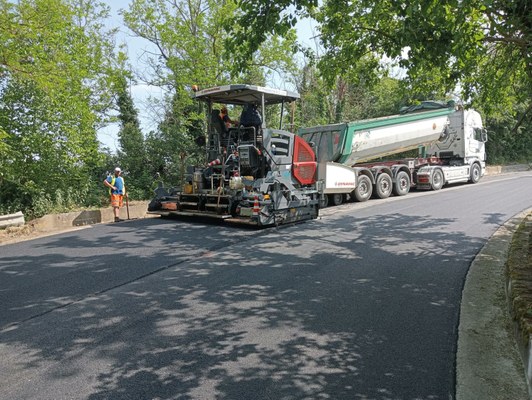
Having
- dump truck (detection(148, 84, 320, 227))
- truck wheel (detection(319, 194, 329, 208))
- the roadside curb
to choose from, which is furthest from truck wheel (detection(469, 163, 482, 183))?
the roadside curb

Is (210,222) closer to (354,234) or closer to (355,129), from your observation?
(354,234)

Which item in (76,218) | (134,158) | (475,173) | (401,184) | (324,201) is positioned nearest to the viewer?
(76,218)

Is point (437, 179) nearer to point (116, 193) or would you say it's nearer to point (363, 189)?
point (363, 189)

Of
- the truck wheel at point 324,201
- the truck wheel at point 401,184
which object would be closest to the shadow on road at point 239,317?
the truck wheel at point 324,201

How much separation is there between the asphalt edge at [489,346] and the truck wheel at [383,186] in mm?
9415

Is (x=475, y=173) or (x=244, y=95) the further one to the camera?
(x=475, y=173)

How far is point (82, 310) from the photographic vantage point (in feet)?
14.8

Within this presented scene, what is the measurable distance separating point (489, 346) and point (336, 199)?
10.1 m

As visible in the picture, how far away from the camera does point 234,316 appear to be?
4301 millimetres

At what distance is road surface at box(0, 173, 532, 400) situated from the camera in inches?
121

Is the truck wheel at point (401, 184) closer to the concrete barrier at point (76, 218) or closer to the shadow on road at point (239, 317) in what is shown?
the shadow on road at point (239, 317)

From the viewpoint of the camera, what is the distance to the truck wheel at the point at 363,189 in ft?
46.6

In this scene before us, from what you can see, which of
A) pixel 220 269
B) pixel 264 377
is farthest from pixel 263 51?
pixel 264 377

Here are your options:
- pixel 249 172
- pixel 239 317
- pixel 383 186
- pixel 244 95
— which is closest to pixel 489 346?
pixel 239 317
